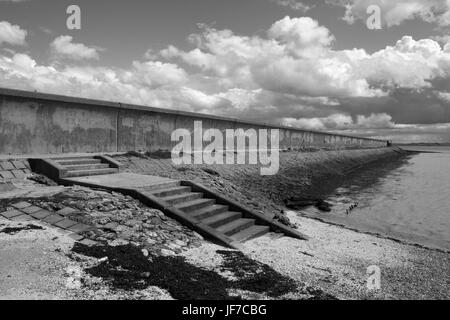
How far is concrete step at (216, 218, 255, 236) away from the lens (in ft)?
25.2

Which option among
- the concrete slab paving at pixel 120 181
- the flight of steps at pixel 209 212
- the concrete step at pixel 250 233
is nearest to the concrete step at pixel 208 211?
Result: the flight of steps at pixel 209 212

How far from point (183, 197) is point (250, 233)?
6.10 ft

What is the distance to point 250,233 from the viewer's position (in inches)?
311

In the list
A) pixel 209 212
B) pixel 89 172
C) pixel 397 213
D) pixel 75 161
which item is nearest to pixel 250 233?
pixel 209 212

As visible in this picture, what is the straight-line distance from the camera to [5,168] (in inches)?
352

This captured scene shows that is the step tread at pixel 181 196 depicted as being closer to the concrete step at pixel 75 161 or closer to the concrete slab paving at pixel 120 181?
the concrete slab paving at pixel 120 181

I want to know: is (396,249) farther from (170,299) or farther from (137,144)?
(137,144)

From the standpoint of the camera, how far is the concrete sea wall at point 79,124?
9.94 metres

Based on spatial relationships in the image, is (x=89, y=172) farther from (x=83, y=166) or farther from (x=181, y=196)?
(x=181, y=196)

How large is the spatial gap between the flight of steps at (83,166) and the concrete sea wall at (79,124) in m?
1.05

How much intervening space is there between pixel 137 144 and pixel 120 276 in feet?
31.0

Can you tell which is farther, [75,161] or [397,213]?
[397,213]

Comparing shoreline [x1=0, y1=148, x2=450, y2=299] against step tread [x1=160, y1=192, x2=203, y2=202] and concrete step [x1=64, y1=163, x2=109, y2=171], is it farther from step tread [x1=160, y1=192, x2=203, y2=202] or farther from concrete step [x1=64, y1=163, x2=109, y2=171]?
concrete step [x1=64, y1=163, x2=109, y2=171]
